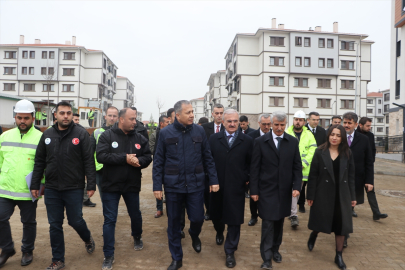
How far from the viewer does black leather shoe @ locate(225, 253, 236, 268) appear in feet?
14.1

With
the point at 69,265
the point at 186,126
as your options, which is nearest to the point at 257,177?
the point at 186,126

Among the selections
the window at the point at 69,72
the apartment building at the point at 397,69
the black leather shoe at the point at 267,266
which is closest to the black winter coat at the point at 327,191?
the black leather shoe at the point at 267,266

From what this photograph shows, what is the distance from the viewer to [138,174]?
465 cm

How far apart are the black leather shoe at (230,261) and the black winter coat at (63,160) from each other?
6.89ft

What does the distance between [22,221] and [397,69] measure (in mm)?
31521

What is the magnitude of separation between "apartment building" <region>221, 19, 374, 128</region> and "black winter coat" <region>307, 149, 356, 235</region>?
41.7 m

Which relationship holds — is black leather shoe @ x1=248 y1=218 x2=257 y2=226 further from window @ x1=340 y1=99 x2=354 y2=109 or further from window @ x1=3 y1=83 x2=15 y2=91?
window @ x1=3 y1=83 x2=15 y2=91

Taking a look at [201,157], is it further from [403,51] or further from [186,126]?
[403,51]

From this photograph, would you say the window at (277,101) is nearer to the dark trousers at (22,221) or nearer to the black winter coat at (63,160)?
the black winter coat at (63,160)

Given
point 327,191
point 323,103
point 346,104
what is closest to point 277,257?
point 327,191

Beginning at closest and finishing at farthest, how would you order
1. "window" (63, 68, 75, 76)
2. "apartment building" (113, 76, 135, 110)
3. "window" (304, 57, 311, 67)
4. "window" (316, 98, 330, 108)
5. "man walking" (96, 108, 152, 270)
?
1. "man walking" (96, 108, 152, 270)
2. "window" (304, 57, 311, 67)
3. "window" (316, 98, 330, 108)
4. "window" (63, 68, 75, 76)
5. "apartment building" (113, 76, 135, 110)

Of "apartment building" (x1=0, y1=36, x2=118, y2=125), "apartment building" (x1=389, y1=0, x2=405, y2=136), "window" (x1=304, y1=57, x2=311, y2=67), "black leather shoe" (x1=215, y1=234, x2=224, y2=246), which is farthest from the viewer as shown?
"apartment building" (x1=0, y1=36, x2=118, y2=125)

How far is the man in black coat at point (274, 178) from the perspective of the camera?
4391mm

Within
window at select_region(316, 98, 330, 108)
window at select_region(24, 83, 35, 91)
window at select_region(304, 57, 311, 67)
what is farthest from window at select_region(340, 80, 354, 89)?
window at select_region(24, 83, 35, 91)
